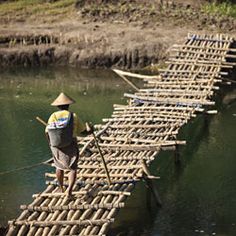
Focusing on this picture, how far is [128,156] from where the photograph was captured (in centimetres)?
1308

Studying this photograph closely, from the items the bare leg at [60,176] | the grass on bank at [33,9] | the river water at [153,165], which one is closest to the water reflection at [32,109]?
the river water at [153,165]

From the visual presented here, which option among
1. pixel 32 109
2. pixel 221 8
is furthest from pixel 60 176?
pixel 221 8

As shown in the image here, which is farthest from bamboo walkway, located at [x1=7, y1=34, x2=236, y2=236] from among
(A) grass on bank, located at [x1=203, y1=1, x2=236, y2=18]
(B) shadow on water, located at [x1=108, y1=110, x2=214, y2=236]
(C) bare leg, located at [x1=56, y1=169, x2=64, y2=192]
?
(A) grass on bank, located at [x1=203, y1=1, x2=236, y2=18]

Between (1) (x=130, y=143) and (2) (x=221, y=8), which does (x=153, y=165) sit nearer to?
(1) (x=130, y=143)

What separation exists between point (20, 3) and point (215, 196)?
54.3ft

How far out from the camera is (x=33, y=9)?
27328 mm

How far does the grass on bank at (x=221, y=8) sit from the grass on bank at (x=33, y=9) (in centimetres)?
533

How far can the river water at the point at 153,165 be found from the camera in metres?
12.6

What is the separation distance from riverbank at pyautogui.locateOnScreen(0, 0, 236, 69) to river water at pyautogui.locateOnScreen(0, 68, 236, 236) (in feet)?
3.07

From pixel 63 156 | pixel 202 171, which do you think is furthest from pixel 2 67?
pixel 63 156

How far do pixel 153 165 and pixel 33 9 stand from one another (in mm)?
13767

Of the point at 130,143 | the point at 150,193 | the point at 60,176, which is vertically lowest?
the point at 150,193

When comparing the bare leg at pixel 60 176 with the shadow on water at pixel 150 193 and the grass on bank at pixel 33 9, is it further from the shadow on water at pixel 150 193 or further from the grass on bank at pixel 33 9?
Result: the grass on bank at pixel 33 9

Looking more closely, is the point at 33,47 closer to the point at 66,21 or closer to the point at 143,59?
the point at 66,21
